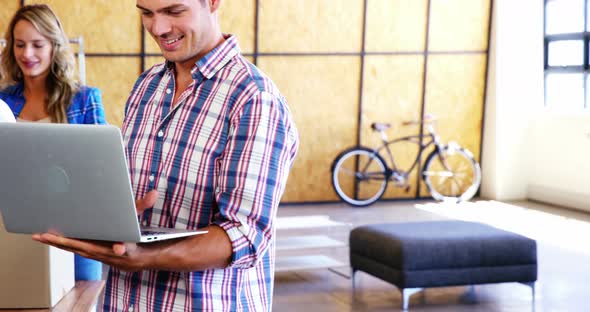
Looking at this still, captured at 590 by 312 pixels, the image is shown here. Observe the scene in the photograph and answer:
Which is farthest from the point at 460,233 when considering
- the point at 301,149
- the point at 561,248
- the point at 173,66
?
the point at 301,149

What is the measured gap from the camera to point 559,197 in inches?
Answer: 372

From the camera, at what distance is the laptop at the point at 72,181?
4.39 ft

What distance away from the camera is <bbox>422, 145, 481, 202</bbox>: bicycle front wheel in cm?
978

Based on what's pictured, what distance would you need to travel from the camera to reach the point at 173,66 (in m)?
1.73

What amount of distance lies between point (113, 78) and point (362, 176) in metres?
2.90

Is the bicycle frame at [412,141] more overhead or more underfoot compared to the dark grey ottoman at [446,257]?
more overhead

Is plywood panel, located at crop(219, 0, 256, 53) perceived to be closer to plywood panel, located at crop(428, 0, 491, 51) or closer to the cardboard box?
plywood panel, located at crop(428, 0, 491, 51)

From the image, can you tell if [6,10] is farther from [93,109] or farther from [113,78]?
[93,109]

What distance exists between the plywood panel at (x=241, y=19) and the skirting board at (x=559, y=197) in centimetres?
375

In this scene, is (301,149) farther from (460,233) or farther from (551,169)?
(460,233)

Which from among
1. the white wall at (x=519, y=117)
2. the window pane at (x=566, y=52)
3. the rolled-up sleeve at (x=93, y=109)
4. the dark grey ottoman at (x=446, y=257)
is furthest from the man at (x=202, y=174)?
the window pane at (x=566, y=52)

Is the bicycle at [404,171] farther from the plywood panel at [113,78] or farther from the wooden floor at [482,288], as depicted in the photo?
the plywood panel at [113,78]

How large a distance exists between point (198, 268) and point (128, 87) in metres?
7.63

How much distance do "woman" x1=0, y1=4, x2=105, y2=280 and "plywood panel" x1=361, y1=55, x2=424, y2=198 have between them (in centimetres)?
680
